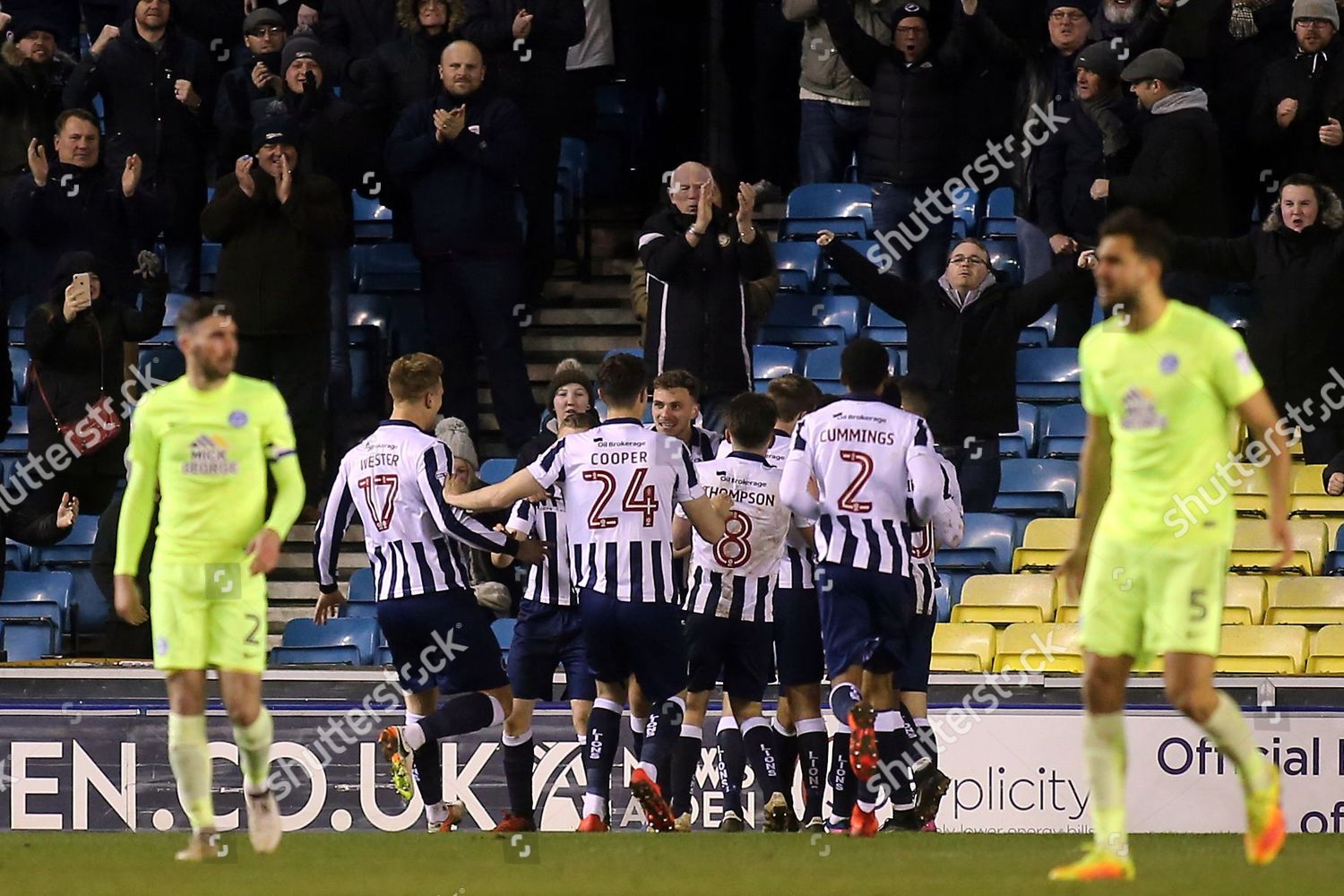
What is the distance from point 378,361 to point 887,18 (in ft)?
14.7

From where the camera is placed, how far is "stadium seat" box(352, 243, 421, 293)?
17078mm

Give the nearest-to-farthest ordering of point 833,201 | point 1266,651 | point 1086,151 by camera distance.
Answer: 1. point 1266,651
2. point 1086,151
3. point 833,201

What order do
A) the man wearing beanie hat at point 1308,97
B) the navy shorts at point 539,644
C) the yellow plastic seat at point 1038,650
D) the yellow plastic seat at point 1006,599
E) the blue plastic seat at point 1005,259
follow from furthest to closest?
the blue plastic seat at point 1005,259, the man wearing beanie hat at point 1308,97, the yellow plastic seat at point 1006,599, the yellow plastic seat at point 1038,650, the navy shorts at point 539,644

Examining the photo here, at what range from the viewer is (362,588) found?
49.2 feet

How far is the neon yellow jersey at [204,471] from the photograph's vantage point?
8.74m

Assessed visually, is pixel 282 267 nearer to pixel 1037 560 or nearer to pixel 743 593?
pixel 743 593

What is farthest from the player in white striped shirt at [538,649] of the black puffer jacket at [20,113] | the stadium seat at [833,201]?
the black puffer jacket at [20,113]

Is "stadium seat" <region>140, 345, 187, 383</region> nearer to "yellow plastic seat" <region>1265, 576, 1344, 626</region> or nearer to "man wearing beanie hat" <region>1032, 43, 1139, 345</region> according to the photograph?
"man wearing beanie hat" <region>1032, 43, 1139, 345</region>

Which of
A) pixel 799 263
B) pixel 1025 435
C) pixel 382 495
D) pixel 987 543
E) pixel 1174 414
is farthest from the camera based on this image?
pixel 799 263

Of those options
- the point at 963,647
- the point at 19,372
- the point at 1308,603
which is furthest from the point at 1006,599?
the point at 19,372

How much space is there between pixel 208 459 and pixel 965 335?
6.66 m

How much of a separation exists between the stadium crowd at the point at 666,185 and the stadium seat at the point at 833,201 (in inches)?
7.1

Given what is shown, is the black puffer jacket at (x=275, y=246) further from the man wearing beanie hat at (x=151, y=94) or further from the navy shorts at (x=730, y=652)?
the navy shorts at (x=730, y=652)

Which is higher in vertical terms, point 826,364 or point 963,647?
point 826,364
